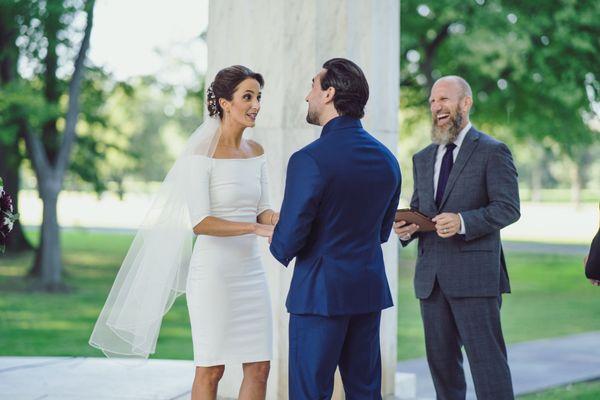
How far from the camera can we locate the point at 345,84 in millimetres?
3746

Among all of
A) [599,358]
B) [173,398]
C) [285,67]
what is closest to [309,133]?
[285,67]

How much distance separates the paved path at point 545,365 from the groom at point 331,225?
3119 millimetres

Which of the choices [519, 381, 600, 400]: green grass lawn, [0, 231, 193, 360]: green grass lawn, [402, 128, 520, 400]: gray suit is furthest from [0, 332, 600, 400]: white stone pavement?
[0, 231, 193, 360]: green grass lawn

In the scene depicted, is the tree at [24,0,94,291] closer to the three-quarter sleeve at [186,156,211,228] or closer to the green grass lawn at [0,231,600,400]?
the green grass lawn at [0,231,600,400]

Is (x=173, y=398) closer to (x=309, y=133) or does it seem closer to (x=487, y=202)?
(x=309, y=133)

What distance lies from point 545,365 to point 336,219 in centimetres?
556

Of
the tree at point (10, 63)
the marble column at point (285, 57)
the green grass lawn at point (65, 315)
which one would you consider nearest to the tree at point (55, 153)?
the tree at point (10, 63)

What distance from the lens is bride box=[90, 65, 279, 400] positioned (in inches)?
176

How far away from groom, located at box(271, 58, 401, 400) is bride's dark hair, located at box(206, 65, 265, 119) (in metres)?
0.75

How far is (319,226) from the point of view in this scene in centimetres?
373

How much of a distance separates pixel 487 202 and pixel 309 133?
144 cm

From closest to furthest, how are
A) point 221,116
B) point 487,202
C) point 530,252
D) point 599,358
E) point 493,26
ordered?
point 221,116, point 487,202, point 599,358, point 493,26, point 530,252

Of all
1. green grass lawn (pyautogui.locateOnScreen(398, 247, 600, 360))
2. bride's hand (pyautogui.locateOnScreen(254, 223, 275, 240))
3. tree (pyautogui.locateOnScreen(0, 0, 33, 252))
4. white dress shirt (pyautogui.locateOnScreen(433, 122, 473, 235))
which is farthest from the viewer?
tree (pyautogui.locateOnScreen(0, 0, 33, 252))

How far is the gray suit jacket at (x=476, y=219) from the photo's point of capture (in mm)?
4722
